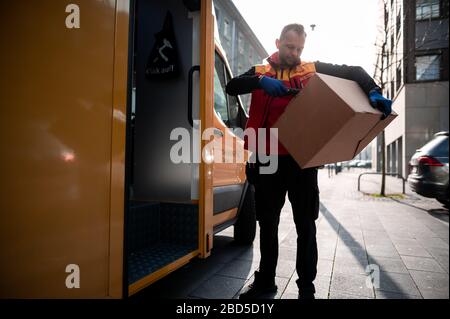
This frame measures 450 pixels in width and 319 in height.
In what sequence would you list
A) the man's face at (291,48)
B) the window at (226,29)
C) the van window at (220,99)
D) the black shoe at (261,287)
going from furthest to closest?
the window at (226,29)
the van window at (220,99)
the black shoe at (261,287)
the man's face at (291,48)

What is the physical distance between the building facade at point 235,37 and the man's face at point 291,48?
2019 centimetres

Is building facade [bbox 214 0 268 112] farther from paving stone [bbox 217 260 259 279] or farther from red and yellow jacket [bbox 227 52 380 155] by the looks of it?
red and yellow jacket [bbox 227 52 380 155]

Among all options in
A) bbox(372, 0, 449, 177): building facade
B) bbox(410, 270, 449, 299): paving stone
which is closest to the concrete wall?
bbox(372, 0, 449, 177): building facade

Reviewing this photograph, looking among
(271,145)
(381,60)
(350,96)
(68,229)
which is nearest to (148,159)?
(271,145)

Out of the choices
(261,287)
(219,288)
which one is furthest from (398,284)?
(219,288)

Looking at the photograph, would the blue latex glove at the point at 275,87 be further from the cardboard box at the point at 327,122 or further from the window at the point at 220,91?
the window at the point at 220,91

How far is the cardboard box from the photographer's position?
5.05ft

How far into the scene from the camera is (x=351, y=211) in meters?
6.16

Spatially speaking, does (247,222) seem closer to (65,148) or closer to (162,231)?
(162,231)

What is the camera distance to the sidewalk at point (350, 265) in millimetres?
2361

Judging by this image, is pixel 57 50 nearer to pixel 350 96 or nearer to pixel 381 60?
pixel 350 96

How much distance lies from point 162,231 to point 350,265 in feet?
6.47

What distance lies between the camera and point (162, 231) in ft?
8.84

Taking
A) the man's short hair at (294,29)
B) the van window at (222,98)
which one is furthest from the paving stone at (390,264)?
the man's short hair at (294,29)
